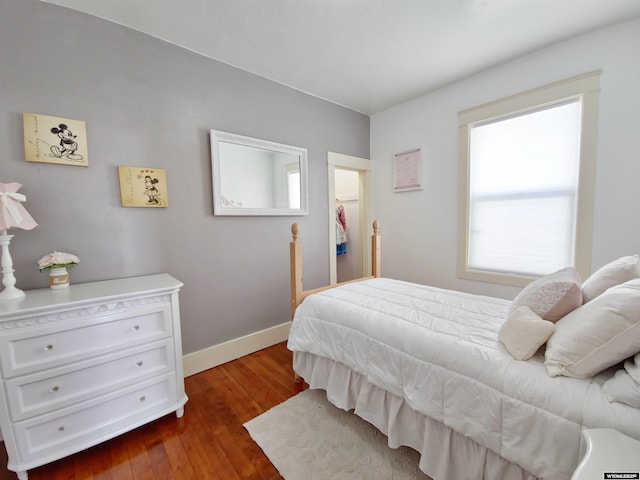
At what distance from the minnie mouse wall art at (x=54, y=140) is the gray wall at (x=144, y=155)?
44 mm

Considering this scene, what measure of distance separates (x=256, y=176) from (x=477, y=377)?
2.20m

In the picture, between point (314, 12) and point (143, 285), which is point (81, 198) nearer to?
point (143, 285)

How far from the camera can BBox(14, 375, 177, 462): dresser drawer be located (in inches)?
49.1

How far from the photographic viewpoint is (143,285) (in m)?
1.59

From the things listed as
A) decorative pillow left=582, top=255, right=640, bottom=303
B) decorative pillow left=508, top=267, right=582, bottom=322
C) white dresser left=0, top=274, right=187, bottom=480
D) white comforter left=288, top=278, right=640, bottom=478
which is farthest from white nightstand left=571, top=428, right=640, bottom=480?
white dresser left=0, top=274, right=187, bottom=480

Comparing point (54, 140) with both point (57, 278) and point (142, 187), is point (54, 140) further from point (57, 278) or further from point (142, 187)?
point (57, 278)

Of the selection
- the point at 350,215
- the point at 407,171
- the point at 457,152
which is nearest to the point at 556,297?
the point at 457,152

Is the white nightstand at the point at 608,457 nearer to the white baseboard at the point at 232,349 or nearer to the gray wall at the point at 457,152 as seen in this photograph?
the gray wall at the point at 457,152

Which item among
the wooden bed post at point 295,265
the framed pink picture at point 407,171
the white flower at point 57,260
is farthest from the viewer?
the framed pink picture at point 407,171

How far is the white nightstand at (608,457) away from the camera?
0.54 meters

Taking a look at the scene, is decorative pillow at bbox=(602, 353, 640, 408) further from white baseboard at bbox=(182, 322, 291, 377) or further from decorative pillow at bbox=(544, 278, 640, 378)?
white baseboard at bbox=(182, 322, 291, 377)

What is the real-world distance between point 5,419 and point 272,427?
4.13ft

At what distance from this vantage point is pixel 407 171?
307 centimetres

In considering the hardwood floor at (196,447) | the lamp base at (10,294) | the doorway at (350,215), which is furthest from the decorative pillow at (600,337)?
the lamp base at (10,294)
